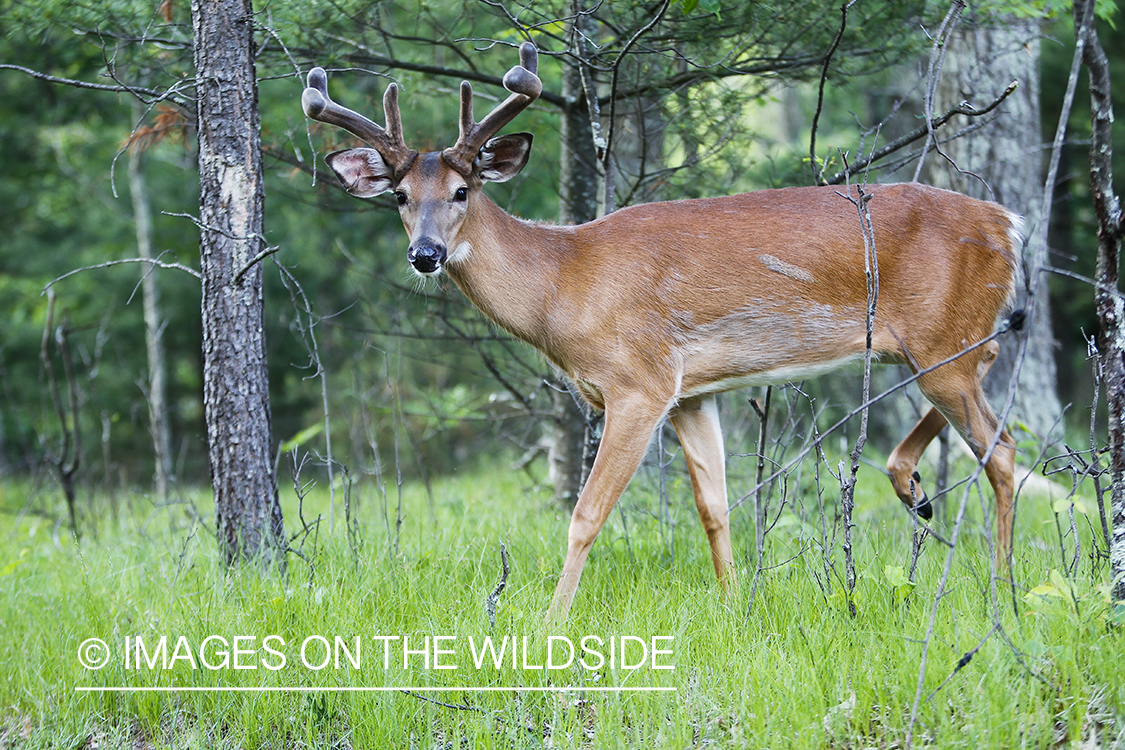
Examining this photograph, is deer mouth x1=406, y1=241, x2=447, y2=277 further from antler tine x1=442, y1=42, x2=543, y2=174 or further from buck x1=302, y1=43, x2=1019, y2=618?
antler tine x1=442, y1=42, x2=543, y2=174

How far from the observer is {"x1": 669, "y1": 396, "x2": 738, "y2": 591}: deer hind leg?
4488mm

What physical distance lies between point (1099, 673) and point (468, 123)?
323 cm

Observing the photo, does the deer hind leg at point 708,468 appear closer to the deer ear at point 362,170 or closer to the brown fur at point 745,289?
the brown fur at point 745,289

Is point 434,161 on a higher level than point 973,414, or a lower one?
higher

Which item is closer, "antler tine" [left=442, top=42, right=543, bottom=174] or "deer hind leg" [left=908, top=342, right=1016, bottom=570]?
"antler tine" [left=442, top=42, right=543, bottom=174]

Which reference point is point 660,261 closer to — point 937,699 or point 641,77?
point 641,77

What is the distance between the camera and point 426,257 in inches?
158

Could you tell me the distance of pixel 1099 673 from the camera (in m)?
2.91

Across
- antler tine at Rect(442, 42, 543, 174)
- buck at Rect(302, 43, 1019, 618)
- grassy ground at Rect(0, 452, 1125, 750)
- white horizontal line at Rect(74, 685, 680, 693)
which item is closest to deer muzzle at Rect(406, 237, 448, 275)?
buck at Rect(302, 43, 1019, 618)

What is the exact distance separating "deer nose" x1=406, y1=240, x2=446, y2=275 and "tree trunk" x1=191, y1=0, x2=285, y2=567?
933 mm

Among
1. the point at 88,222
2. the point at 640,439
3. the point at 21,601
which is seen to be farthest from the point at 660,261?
the point at 88,222

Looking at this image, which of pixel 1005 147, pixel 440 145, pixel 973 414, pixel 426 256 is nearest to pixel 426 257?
pixel 426 256

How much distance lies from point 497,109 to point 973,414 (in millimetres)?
2641

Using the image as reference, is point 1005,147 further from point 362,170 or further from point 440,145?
point 362,170
